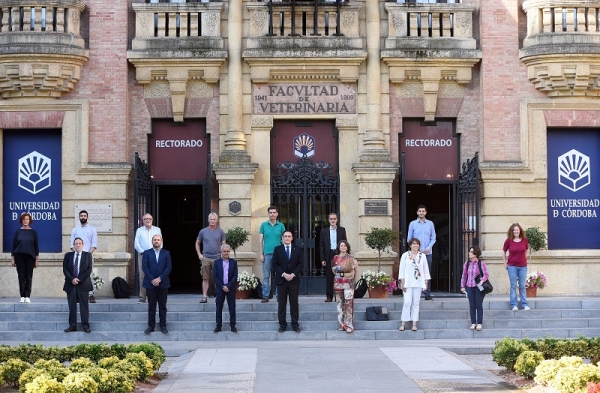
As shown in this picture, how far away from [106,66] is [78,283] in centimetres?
676

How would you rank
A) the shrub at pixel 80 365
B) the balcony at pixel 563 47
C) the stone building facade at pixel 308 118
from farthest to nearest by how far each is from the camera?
the stone building facade at pixel 308 118
the balcony at pixel 563 47
the shrub at pixel 80 365

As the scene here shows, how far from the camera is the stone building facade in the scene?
24328mm

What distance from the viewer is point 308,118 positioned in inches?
989

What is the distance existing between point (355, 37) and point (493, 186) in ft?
15.4

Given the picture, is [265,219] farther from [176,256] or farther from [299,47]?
[176,256]

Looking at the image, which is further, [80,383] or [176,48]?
[176,48]

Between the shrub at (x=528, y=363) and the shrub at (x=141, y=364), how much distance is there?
4.76m

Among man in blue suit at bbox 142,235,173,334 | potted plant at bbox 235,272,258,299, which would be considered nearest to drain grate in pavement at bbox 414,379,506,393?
man in blue suit at bbox 142,235,173,334

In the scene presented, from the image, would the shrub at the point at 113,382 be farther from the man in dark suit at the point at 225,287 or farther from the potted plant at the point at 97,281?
the potted plant at the point at 97,281

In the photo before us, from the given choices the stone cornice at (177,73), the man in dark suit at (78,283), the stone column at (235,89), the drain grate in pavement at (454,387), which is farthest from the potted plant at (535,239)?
the drain grate in pavement at (454,387)

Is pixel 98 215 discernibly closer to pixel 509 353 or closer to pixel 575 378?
pixel 509 353

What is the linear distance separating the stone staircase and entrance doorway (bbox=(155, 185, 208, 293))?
790 centimetres

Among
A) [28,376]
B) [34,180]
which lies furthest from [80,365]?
[34,180]

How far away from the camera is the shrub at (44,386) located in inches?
453
